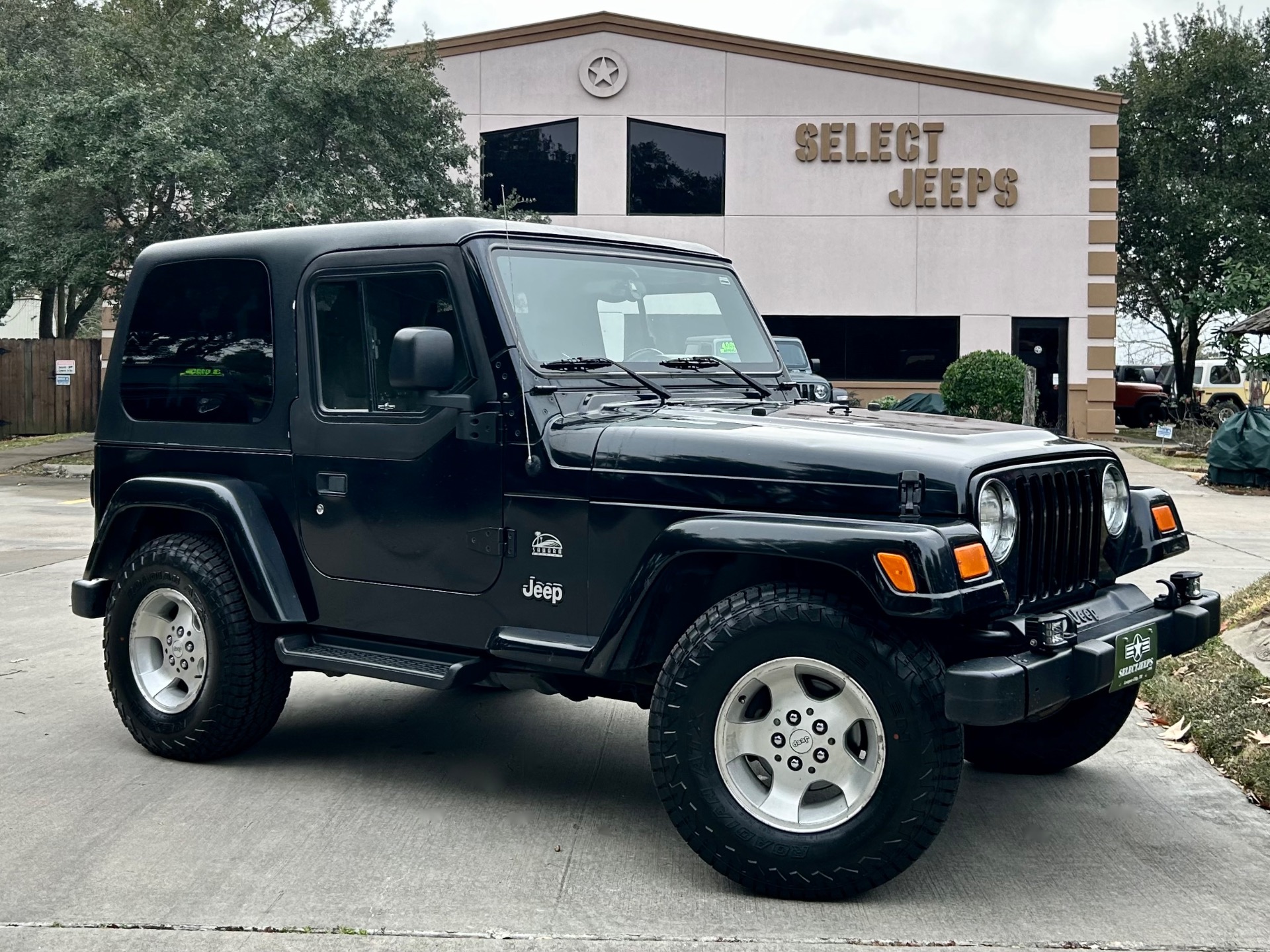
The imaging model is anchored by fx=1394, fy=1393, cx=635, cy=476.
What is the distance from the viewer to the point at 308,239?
5363mm

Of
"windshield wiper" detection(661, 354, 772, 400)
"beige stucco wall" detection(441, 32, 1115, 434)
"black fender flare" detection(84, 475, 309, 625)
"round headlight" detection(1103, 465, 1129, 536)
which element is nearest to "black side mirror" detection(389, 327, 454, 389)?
"windshield wiper" detection(661, 354, 772, 400)

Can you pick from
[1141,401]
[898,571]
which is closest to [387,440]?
[898,571]

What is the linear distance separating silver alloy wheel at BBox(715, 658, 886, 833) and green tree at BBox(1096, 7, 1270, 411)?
101ft

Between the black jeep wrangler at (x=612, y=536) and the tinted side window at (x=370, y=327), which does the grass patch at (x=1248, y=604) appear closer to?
the black jeep wrangler at (x=612, y=536)

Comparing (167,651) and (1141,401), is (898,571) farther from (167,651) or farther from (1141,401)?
(1141,401)

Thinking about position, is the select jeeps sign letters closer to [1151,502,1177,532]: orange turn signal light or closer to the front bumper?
[1151,502,1177,532]: orange turn signal light

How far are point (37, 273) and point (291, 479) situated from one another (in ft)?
53.8

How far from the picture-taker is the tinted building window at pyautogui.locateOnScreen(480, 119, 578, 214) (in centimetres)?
2686

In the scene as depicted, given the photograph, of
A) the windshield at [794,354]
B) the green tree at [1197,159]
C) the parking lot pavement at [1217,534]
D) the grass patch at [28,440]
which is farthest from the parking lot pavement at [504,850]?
the green tree at [1197,159]

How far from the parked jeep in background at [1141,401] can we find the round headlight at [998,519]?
31.2 metres

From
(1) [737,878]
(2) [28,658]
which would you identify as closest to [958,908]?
(1) [737,878]

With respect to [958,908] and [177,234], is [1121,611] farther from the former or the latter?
[177,234]

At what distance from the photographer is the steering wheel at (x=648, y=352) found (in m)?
5.18

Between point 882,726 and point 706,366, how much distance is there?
187 cm
